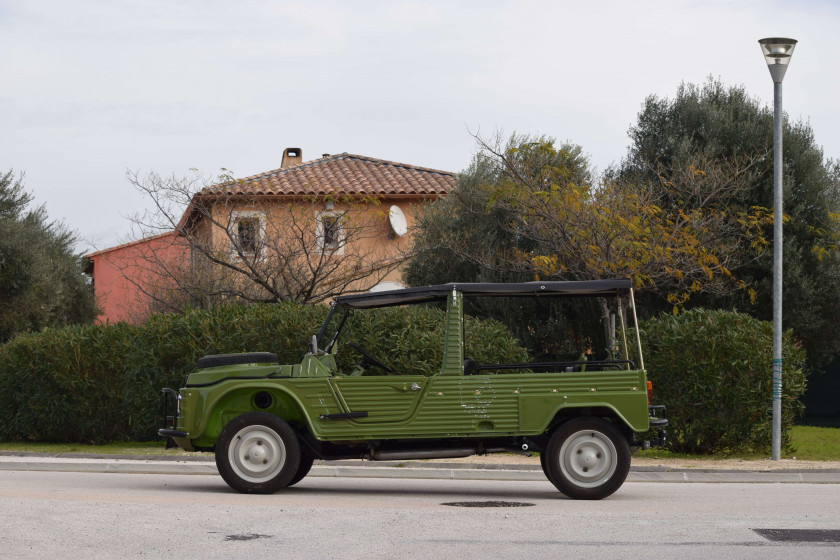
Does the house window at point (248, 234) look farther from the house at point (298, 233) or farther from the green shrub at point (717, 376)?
the green shrub at point (717, 376)

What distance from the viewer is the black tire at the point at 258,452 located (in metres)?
10.8

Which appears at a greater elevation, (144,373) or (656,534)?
(144,373)

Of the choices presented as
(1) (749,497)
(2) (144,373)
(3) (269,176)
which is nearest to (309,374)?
(1) (749,497)

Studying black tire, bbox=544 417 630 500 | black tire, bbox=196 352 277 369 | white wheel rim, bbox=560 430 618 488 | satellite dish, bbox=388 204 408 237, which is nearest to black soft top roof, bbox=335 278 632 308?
black tire, bbox=196 352 277 369

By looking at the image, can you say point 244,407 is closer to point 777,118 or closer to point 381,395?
point 381,395

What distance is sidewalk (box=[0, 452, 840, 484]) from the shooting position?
44.3ft

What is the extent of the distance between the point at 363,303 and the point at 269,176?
20.1m

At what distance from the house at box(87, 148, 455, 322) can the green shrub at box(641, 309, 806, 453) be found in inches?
298

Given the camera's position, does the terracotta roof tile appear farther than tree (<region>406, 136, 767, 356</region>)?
Yes

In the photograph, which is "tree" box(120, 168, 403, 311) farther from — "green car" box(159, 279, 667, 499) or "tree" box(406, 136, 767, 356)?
"green car" box(159, 279, 667, 499)

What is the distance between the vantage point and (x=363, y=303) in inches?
450

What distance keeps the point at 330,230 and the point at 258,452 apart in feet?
40.1

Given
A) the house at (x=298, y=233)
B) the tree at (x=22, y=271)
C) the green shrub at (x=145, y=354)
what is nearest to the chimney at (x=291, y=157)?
the house at (x=298, y=233)

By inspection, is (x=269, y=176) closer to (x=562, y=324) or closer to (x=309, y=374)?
(x=562, y=324)
